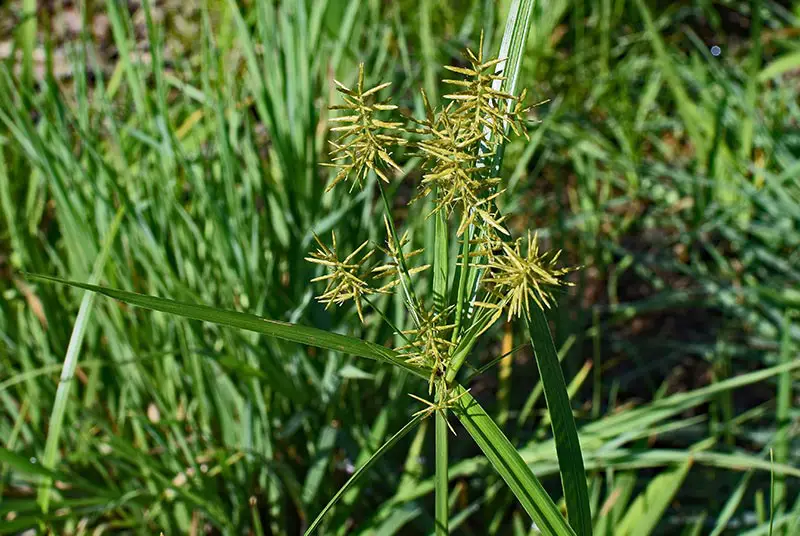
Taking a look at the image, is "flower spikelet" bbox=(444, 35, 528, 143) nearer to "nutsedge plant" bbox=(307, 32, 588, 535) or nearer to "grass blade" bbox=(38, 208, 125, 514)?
"nutsedge plant" bbox=(307, 32, 588, 535)

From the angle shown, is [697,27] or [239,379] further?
[697,27]

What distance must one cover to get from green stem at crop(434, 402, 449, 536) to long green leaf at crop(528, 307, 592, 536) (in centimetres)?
8

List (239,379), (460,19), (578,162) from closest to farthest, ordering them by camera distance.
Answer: (239,379) < (578,162) < (460,19)

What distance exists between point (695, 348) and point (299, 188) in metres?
0.78

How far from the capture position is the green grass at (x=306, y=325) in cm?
117

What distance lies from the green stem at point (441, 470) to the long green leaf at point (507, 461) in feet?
0.06

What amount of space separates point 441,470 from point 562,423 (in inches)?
4.2

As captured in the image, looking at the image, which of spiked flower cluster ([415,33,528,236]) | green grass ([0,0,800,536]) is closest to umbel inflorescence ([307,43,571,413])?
spiked flower cluster ([415,33,528,236])

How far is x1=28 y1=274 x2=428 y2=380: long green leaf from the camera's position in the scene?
20.8 inches

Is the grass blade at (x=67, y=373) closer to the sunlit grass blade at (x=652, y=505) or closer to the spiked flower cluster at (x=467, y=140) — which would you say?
the spiked flower cluster at (x=467, y=140)

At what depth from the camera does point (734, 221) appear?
173 centimetres

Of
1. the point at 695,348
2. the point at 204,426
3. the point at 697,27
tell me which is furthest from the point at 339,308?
the point at 697,27

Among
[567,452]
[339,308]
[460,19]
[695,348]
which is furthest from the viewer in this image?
[460,19]

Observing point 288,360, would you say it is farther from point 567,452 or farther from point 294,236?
point 567,452
